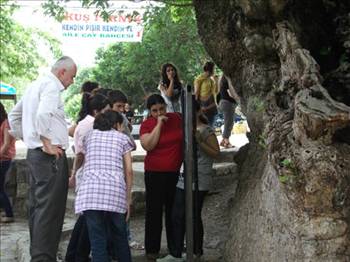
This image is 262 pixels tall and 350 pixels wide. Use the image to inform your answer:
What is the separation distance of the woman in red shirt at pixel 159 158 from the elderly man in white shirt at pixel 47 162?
899 millimetres

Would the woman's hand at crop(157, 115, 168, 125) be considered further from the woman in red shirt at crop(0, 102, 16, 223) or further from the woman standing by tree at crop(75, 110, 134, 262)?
the woman in red shirt at crop(0, 102, 16, 223)

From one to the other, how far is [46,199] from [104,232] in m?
0.65

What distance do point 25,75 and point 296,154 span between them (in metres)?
19.9

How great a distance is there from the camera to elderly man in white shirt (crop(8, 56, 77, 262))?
5109mm

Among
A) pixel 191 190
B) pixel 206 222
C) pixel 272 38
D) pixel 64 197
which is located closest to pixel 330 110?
pixel 272 38

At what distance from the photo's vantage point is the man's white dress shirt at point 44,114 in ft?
16.4

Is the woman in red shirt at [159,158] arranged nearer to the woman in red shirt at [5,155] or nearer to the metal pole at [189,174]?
the metal pole at [189,174]

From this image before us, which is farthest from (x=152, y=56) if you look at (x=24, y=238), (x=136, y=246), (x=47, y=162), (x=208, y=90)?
(x=47, y=162)

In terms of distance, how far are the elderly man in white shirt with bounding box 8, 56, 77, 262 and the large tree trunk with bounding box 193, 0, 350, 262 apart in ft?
5.39

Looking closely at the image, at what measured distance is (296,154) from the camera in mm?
3686

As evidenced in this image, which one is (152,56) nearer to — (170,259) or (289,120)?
(170,259)

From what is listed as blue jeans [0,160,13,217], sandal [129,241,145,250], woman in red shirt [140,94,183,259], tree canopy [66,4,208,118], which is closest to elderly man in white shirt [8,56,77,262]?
woman in red shirt [140,94,183,259]

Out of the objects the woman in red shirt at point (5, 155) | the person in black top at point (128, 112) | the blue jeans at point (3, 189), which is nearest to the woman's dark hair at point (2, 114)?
the woman in red shirt at point (5, 155)

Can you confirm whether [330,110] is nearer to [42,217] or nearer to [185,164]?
[185,164]
